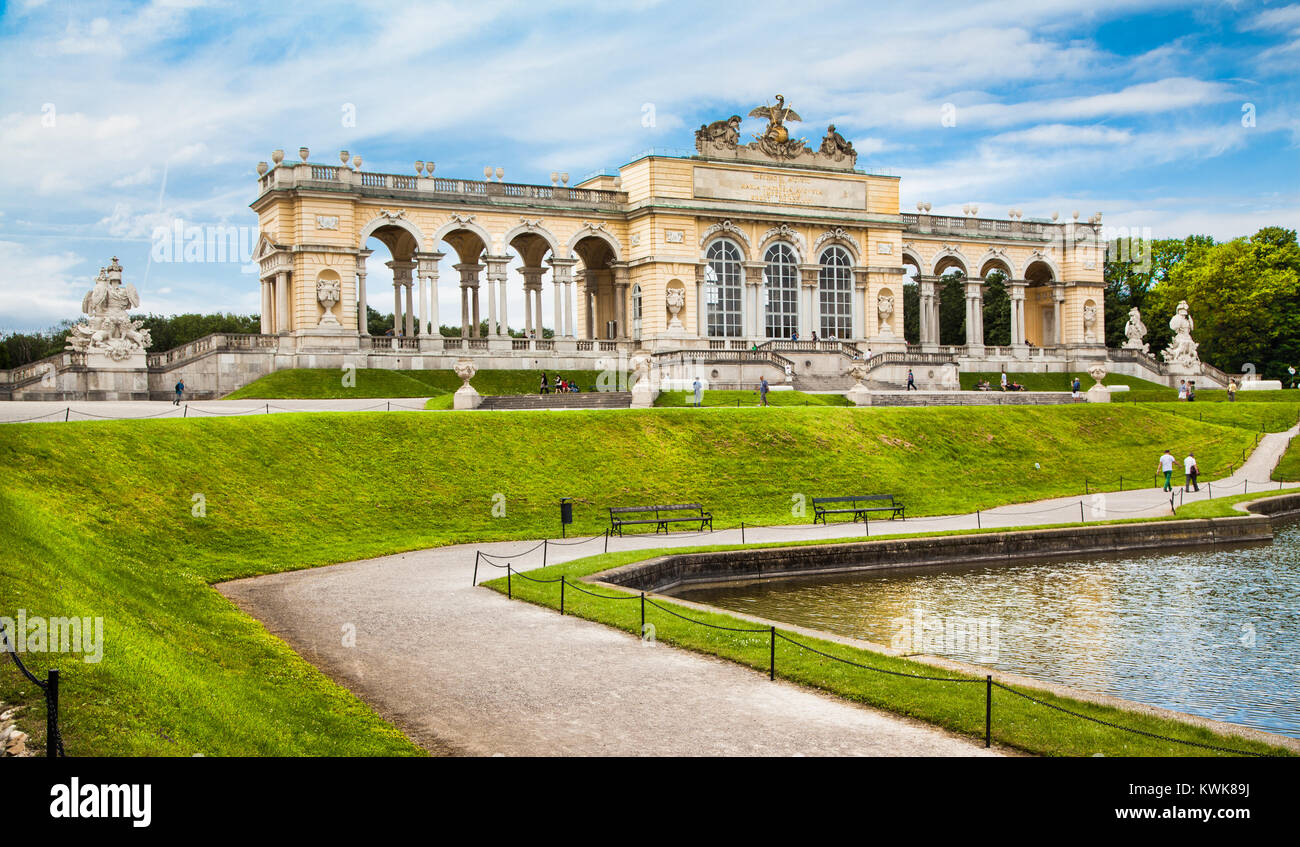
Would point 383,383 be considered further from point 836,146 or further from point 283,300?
point 836,146

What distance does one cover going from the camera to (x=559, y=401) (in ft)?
158

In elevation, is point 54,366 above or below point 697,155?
below

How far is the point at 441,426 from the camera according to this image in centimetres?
3600

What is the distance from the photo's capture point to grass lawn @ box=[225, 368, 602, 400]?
51.5 meters

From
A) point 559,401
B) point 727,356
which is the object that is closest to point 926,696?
point 559,401

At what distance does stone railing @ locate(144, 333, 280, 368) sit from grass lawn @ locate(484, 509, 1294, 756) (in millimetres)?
37071

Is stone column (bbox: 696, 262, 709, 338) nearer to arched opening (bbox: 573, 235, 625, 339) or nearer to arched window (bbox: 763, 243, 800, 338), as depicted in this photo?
arched window (bbox: 763, 243, 800, 338)

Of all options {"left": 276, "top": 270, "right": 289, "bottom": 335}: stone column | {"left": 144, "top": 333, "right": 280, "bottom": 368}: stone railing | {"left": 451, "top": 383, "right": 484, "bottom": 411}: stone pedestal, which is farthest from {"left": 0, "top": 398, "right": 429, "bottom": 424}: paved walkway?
{"left": 276, "top": 270, "right": 289, "bottom": 335}: stone column

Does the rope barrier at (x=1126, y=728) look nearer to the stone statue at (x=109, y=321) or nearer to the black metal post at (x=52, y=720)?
the black metal post at (x=52, y=720)

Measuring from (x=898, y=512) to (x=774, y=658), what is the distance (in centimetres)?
2025

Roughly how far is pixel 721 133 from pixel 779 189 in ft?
16.4

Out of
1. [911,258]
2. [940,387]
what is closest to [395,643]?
[940,387]
